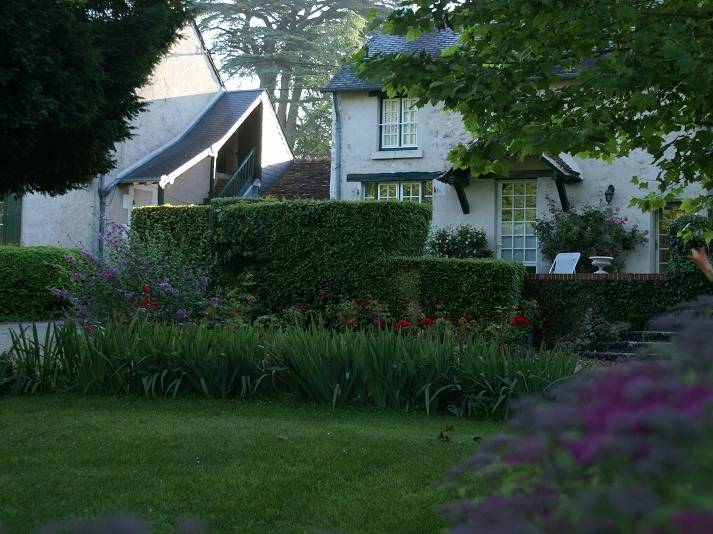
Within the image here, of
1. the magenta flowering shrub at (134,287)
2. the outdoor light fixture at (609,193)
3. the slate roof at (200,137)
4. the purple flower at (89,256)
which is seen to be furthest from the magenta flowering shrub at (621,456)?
the slate roof at (200,137)

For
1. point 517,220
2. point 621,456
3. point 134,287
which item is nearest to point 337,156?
point 517,220

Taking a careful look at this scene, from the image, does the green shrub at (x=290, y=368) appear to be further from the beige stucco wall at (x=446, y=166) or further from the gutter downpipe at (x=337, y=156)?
the gutter downpipe at (x=337, y=156)

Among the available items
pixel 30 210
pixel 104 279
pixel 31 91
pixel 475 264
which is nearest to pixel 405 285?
pixel 475 264

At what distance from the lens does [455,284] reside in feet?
44.4

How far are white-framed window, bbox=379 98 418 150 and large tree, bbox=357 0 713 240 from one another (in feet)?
43.3

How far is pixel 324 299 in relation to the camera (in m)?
14.0

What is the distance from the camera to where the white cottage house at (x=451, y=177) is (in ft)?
62.2

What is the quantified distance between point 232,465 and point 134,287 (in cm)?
675

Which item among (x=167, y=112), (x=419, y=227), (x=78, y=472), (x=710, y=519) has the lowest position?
(x=78, y=472)

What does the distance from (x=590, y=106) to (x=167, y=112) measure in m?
18.9

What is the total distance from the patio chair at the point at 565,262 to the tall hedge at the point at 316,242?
Result: 3633mm

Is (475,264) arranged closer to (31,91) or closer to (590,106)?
(590,106)

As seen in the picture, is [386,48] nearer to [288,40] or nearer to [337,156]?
[337,156]

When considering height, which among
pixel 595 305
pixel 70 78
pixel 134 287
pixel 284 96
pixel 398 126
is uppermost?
pixel 284 96
